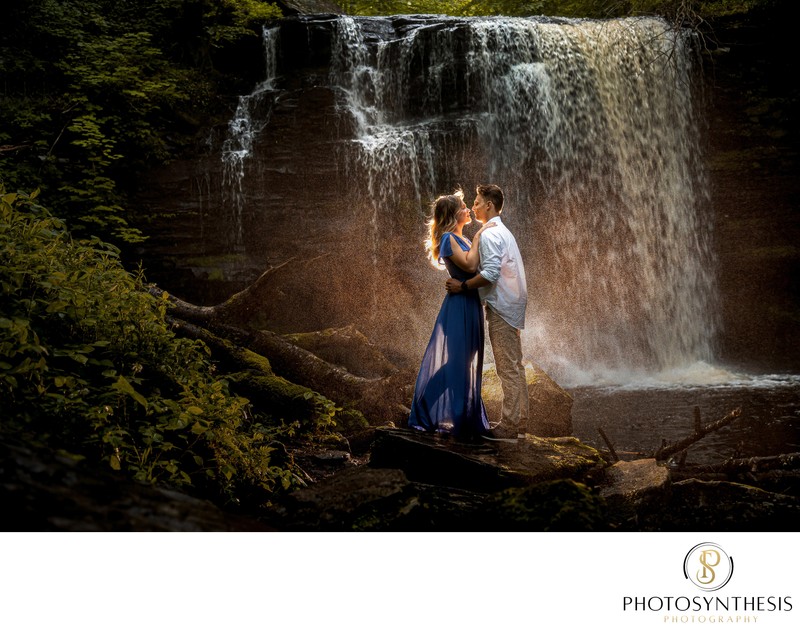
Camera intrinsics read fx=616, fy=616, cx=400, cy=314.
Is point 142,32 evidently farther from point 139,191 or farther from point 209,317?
point 209,317

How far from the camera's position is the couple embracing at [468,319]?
445 cm

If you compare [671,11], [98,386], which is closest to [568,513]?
[98,386]

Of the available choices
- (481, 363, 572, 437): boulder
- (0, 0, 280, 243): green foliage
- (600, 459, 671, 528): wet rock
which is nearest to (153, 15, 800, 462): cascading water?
(0, 0, 280, 243): green foliage

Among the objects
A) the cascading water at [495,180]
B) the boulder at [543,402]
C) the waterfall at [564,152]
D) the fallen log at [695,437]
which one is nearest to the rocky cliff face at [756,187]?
the cascading water at [495,180]

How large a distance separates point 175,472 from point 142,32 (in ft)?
36.0

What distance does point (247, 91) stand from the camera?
12.5 meters

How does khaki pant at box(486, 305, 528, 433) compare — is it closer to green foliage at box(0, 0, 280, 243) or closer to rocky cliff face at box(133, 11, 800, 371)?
rocky cliff face at box(133, 11, 800, 371)

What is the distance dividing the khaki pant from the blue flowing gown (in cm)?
12

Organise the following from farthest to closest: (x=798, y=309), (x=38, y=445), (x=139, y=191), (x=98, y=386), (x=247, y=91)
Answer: (x=798, y=309)
(x=247, y=91)
(x=139, y=191)
(x=98, y=386)
(x=38, y=445)

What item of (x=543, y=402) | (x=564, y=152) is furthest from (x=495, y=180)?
(x=543, y=402)

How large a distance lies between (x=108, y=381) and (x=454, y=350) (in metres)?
2.32

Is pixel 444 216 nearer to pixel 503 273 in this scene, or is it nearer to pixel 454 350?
pixel 503 273

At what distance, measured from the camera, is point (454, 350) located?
4.49 m
